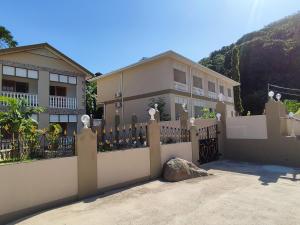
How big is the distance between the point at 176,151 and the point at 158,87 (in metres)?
10.4

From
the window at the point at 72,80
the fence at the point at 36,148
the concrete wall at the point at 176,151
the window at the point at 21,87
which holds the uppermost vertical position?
the window at the point at 72,80

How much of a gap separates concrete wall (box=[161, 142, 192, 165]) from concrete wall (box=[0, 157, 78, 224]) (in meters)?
4.15

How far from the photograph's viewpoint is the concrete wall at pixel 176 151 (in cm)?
1061

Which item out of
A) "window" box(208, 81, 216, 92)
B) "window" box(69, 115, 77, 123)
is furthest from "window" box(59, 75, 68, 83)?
"window" box(208, 81, 216, 92)

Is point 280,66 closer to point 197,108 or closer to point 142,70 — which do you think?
point 197,108

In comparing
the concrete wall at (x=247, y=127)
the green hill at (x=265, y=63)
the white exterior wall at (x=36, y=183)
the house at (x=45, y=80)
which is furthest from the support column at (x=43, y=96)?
the green hill at (x=265, y=63)

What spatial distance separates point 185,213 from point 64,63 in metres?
15.4

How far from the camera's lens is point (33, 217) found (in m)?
6.26

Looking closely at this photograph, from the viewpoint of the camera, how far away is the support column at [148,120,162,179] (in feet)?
32.6

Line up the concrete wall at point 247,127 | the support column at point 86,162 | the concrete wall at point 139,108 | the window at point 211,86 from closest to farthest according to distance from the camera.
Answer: the support column at point 86,162
the concrete wall at point 247,127
the concrete wall at point 139,108
the window at point 211,86

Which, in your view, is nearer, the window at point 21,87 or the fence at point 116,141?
the fence at point 116,141

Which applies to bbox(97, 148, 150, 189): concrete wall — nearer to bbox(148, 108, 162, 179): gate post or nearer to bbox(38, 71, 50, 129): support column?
bbox(148, 108, 162, 179): gate post

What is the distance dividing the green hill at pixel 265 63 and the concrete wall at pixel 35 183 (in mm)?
34835

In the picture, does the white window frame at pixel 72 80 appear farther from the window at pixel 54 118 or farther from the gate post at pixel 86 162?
the gate post at pixel 86 162
